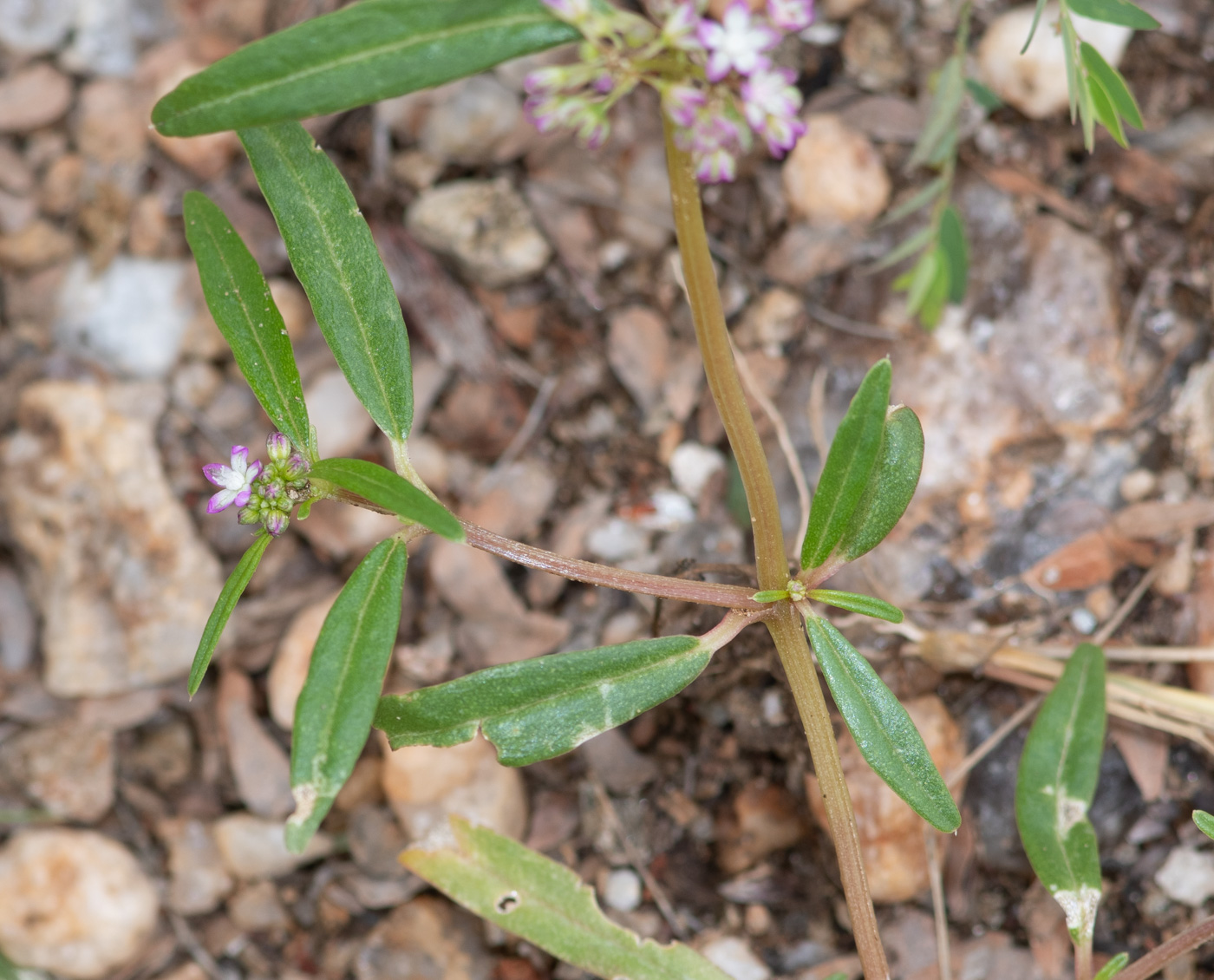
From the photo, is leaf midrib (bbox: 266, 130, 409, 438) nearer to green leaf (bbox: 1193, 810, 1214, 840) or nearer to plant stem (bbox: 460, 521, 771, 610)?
plant stem (bbox: 460, 521, 771, 610)

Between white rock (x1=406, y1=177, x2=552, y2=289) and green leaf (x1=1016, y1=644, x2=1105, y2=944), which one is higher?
white rock (x1=406, y1=177, x2=552, y2=289)

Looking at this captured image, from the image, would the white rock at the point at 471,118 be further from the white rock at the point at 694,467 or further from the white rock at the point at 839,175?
the white rock at the point at 694,467

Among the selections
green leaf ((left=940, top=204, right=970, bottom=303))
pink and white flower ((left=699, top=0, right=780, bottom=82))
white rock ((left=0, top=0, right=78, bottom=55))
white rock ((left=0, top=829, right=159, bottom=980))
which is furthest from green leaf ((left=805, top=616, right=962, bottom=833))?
white rock ((left=0, top=0, right=78, bottom=55))

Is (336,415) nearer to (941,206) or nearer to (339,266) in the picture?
(339,266)

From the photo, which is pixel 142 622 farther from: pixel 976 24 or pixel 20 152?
pixel 976 24

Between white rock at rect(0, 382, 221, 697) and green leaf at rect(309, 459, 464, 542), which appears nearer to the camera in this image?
green leaf at rect(309, 459, 464, 542)
